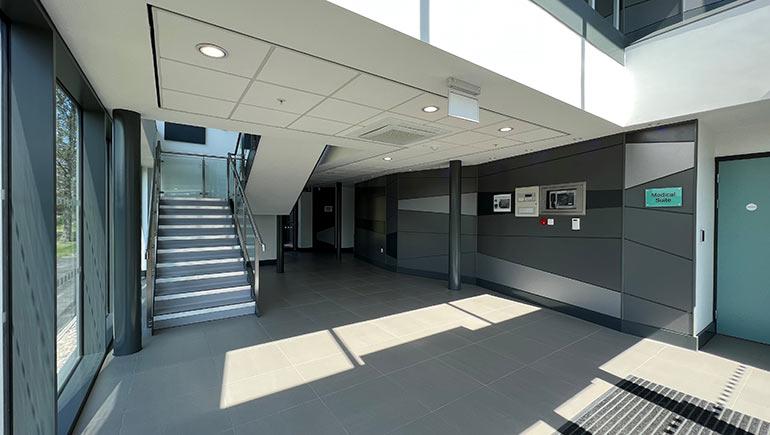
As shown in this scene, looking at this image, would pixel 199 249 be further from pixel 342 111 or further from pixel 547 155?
pixel 547 155

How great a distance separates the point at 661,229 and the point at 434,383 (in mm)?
3431

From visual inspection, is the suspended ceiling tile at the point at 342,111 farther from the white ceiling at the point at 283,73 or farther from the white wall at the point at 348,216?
the white wall at the point at 348,216

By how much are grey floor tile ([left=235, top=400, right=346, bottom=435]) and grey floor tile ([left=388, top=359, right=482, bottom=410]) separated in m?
0.73

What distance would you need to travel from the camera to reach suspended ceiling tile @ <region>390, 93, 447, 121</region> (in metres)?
2.99

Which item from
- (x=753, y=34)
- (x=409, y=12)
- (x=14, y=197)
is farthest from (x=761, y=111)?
(x=14, y=197)

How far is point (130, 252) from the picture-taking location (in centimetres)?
342

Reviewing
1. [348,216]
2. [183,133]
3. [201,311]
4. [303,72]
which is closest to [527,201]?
[303,72]

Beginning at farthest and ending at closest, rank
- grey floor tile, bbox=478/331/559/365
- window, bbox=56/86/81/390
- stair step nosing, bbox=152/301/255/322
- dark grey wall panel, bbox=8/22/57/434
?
stair step nosing, bbox=152/301/255/322 → grey floor tile, bbox=478/331/559/365 → window, bbox=56/86/81/390 → dark grey wall panel, bbox=8/22/57/434

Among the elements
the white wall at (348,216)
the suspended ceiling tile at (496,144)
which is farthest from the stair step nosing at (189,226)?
the white wall at (348,216)

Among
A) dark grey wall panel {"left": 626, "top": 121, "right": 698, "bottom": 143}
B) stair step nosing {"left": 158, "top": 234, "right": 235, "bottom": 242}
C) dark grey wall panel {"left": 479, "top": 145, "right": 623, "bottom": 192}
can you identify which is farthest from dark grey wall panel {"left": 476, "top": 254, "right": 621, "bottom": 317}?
stair step nosing {"left": 158, "top": 234, "right": 235, "bottom": 242}

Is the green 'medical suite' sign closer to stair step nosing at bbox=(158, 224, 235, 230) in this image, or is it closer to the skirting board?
the skirting board

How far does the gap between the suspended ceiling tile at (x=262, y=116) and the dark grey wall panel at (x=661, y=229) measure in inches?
176

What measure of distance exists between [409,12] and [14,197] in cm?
242

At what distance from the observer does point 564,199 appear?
507 centimetres
